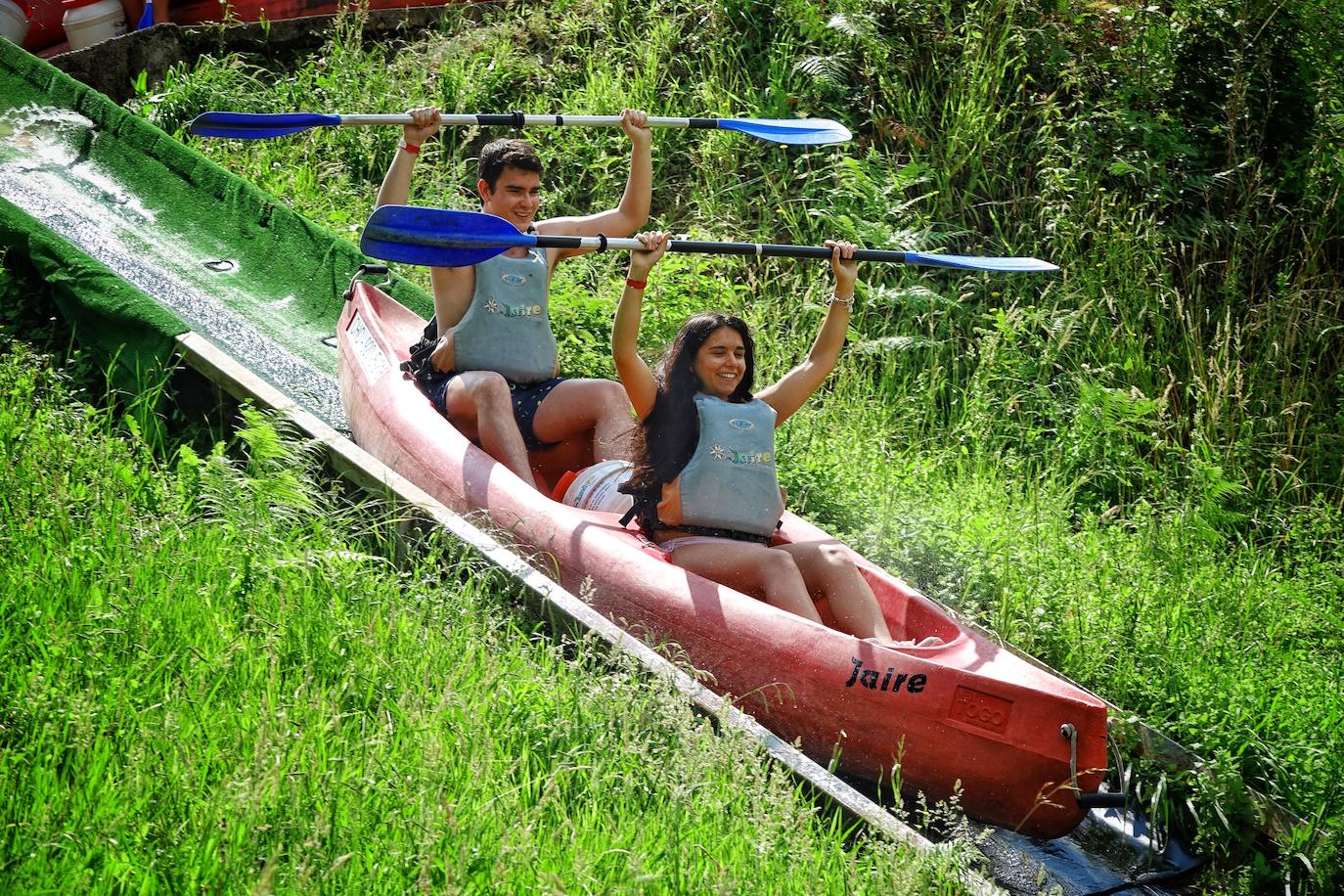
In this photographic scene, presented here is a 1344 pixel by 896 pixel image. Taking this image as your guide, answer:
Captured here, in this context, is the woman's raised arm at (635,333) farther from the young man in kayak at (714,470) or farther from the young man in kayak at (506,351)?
the young man in kayak at (506,351)

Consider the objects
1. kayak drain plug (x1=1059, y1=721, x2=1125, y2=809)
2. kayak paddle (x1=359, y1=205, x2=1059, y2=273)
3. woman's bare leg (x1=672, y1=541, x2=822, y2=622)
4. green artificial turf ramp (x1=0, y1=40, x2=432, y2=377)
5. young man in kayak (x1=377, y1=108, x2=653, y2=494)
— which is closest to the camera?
kayak drain plug (x1=1059, y1=721, x2=1125, y2=809)

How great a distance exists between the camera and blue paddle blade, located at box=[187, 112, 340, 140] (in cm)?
564

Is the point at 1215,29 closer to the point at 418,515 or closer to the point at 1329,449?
the point at 1329,449

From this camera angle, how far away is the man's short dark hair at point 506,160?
17.3 feet

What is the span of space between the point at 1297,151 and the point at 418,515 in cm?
518

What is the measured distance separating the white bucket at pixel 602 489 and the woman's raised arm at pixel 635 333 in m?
0.33

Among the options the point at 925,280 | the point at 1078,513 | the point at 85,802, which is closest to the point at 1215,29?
the point at 925,280

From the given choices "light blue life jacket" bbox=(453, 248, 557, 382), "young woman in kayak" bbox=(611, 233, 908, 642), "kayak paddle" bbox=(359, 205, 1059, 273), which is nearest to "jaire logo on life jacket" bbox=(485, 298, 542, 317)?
"light blue life jacket" bbox=(453, 248, 557, 382)

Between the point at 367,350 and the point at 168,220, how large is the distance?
7.52ft

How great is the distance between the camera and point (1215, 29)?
293 inches

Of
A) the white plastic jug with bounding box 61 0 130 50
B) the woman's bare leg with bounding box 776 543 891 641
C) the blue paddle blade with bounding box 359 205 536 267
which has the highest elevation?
the white plastic jug with bounding box 61 0 130 50

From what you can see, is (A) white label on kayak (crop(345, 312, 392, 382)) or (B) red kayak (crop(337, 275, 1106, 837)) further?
(A) white label on kayak (crop(345, 312, 392, 382))

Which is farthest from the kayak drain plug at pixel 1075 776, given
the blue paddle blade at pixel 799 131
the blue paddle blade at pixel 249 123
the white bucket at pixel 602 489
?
the blue paddle blade at pixel 249 123

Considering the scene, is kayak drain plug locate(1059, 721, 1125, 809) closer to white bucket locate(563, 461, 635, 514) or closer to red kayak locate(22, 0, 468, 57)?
white bucket locate(563, 461, 635, 514)
